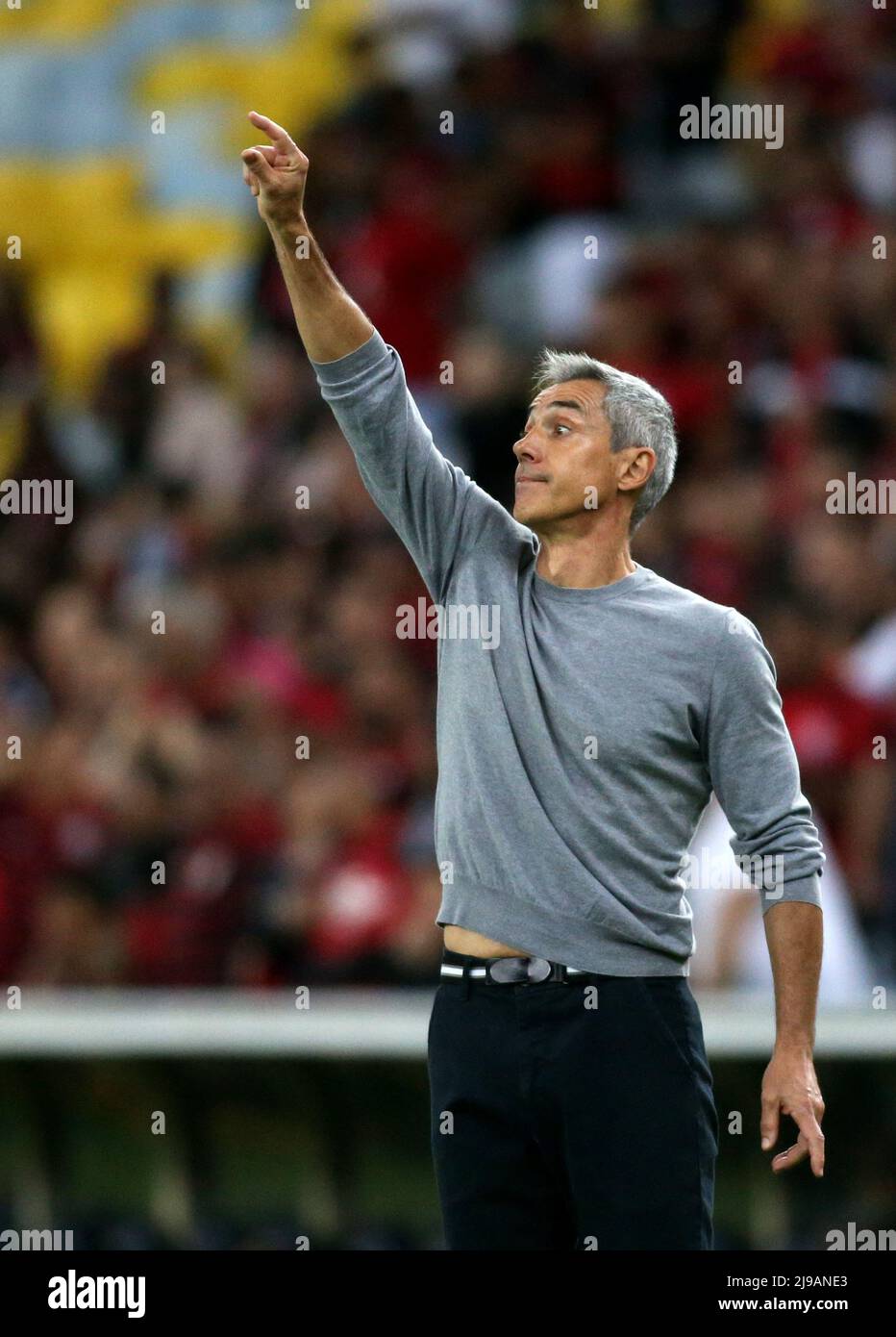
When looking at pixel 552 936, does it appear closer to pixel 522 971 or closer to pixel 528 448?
pixel 522 971

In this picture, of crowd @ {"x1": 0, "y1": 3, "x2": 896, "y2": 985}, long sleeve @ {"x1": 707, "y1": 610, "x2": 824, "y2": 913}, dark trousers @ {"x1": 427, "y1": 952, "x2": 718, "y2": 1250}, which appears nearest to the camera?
dark trousers @ {"x1": 427, "y1": 952, "x2": 718, "y2": 1250}

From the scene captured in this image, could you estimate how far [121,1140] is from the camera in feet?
18.4

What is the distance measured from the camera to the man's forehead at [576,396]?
3.11m

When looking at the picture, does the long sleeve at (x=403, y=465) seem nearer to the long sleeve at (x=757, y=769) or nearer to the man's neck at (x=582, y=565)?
the man's neck at (x=582, y=565)

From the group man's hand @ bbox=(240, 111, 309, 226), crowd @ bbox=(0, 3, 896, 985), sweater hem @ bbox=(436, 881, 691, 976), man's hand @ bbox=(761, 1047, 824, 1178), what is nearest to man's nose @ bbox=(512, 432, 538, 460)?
man's hand @ bbox=(240, 111, 309, 226)

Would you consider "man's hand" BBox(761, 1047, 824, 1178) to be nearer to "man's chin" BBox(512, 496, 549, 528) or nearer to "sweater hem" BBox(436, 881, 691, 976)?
"sweater hem" BBox(436, 881, 691, 976)

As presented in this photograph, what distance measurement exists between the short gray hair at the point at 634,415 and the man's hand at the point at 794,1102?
772 mm

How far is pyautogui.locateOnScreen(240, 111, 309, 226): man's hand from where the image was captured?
2926 millimetres

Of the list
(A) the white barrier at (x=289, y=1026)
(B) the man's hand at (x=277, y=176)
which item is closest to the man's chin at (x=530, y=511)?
(B) the man's hand at (x=277, y=176)

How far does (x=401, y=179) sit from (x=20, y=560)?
76.7 inches

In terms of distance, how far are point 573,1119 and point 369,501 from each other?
4.49 metres

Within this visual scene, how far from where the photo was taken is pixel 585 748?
9.75 ft

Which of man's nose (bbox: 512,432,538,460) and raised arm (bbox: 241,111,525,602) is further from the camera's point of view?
man's nose (bbox: 512,432,538,460)

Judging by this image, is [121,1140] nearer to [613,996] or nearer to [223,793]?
[223,793]
